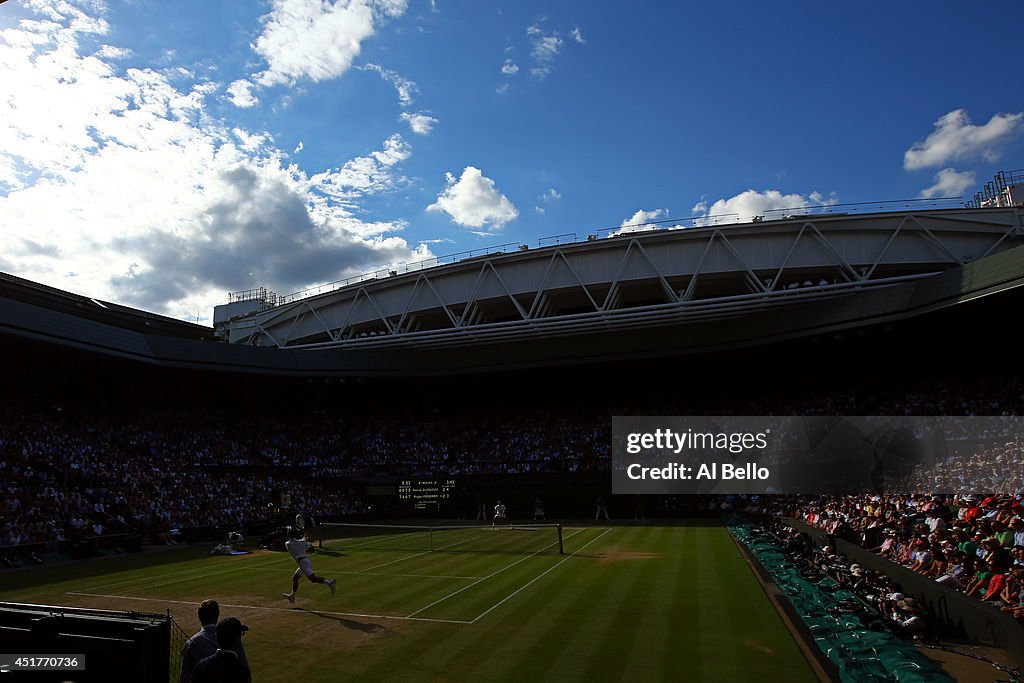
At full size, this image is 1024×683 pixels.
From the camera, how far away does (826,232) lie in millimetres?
41938

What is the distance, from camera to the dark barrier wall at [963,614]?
10273 mm

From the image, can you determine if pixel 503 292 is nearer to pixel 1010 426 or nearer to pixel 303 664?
pixel 1010 426

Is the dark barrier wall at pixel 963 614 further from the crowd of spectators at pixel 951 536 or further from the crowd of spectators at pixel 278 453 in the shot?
the crowd of spectators at pixel 278 453

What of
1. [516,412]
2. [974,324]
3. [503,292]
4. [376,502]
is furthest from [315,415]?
[974,324]

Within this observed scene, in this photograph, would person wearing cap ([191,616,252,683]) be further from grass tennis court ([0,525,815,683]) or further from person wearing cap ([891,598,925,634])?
person wearing cap ([891,598,925,634])

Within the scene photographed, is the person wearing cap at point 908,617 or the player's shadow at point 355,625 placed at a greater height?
the person wearing cap at point 908,617

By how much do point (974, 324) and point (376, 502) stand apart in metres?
39.4

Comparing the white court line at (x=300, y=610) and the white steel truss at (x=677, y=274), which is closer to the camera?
the white court line at (x=300, y=610)

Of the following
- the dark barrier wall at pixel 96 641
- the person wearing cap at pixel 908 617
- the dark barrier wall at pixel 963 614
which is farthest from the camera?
the person wearing cap at pixel 908 617

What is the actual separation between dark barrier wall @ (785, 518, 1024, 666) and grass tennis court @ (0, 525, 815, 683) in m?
2.89

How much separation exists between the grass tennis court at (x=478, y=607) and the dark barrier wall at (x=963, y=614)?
2.89 m

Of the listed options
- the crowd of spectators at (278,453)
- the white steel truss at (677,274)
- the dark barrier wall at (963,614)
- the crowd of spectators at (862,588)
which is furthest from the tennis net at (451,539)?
the white steel truss at (677,274)

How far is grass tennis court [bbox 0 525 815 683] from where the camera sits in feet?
36.2

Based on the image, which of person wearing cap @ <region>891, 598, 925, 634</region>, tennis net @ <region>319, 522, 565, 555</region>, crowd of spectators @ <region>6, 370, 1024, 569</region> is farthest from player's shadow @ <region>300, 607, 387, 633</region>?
crowd of spectators @ <region>6, 370, 1024, 569</region>
